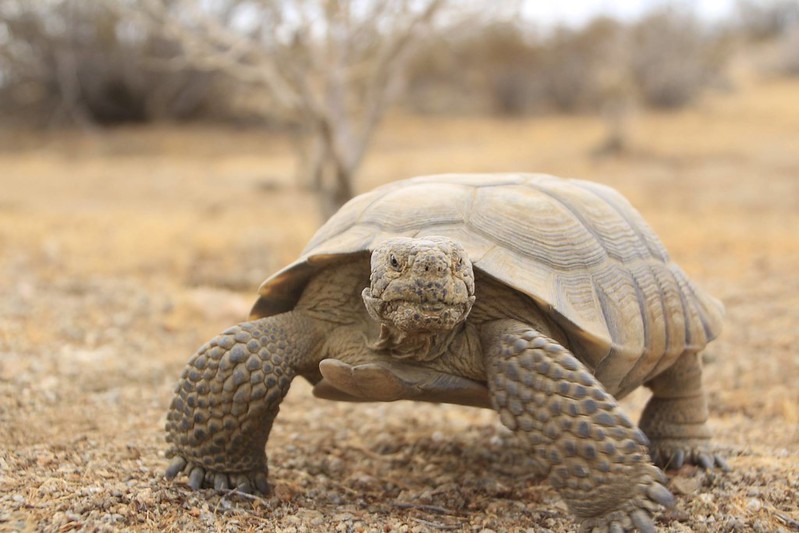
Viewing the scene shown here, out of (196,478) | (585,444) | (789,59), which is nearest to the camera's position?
(585,444)

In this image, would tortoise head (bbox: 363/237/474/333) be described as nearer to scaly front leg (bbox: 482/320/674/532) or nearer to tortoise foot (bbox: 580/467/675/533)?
scaly front leg (bbox: 482/320/674/532)

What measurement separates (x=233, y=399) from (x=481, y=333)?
2.40 ft

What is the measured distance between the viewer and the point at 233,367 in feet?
7.60

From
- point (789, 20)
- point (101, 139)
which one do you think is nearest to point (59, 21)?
point (101, 139)

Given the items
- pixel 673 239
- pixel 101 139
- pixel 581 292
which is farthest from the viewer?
pixel 101 139

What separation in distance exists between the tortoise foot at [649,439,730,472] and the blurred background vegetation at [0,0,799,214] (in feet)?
14.4

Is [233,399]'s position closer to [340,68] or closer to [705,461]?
[705,461]

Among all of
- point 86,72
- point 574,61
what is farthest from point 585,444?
point 574,61

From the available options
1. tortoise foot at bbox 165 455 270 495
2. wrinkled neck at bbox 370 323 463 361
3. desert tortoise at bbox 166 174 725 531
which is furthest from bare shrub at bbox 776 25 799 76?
tortoise foot at bbox 165 455 270 495

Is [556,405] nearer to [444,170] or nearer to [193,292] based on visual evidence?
[193,292]

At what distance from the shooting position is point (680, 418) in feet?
9.60

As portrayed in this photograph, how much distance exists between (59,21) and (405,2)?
1250 cm

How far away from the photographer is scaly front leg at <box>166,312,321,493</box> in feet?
7.59

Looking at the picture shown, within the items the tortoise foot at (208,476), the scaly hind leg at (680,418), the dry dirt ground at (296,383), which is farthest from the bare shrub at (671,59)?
the tortoise foot at (208,476)
